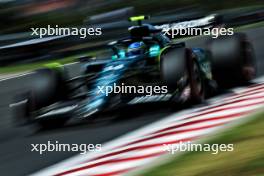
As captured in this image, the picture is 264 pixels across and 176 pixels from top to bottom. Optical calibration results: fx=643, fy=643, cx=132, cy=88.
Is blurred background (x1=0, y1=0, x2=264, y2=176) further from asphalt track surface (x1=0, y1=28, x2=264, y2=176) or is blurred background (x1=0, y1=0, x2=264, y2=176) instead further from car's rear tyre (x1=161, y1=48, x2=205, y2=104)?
car's rear tyre (x1=161, y1=48, x2=205, y2=104)

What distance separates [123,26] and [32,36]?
108 inches

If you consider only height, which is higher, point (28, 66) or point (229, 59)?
point (229, 59)

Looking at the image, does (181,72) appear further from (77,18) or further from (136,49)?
(77,18)

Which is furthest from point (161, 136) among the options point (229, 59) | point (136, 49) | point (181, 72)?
point (229, 59)

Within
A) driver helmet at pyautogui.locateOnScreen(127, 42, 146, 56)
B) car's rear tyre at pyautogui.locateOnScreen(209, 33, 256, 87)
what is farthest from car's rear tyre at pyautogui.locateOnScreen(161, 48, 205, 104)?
car's rear tyre at pyautogui.locateOnScreen(209, 33, 256, 87)

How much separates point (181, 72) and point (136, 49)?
3.00 feet

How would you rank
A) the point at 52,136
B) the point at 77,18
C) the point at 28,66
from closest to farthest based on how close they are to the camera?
the point at 52,136 < the point at 28,66 < the point at 77,18

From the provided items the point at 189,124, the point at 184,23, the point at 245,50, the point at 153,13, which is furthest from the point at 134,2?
the point at 189,124

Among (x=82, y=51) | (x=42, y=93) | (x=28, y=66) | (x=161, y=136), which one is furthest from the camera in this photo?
(x=82, y=51)

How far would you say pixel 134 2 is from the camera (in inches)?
961

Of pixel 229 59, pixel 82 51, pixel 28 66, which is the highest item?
pixel 229 59

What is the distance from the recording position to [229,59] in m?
8.38

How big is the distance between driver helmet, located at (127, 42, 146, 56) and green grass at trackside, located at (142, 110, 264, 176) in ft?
9.14

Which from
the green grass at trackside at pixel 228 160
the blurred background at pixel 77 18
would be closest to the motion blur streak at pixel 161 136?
the green grass at trackside at pixel 228 160
